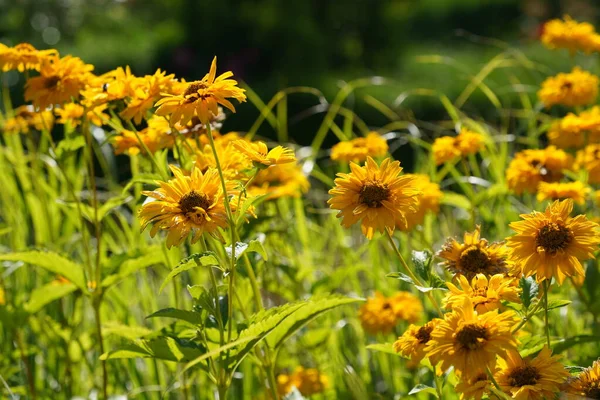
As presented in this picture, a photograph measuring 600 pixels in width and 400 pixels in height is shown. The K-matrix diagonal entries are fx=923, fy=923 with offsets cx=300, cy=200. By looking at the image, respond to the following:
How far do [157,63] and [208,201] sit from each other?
6.90 meters

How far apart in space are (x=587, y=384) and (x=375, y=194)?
0.36 meters

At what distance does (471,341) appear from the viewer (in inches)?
42.4

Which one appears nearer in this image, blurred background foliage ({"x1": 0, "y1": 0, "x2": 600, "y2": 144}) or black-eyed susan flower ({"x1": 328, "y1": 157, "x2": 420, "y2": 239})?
black-eyed susan flower ({"x1": 328, "y1": 157, "x2": 420, "y2": 239})

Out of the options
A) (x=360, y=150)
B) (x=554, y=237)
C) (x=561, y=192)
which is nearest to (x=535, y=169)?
(x=561, y=192)

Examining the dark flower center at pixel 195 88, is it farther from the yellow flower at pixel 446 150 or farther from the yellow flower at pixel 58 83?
the yellow flower at pixel 446 150

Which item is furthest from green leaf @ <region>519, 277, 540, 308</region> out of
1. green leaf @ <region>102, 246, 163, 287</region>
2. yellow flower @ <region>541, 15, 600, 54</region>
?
yellow flower @ <region>541, 15, 600, 54</region>

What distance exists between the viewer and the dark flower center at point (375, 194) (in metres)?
1.23

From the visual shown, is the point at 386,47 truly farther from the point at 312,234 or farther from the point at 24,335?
the point at 24,335

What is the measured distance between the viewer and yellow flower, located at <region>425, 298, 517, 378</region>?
107 centimetres

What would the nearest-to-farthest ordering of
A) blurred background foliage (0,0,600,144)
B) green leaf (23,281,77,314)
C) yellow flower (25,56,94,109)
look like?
yellow flower (25,56,94,109) < green leaf (23,281,77,314) < blurred background foliage (0,0,600,144)

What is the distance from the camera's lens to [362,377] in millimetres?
2090

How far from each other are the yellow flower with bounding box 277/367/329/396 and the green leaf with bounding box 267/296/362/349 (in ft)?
1.55

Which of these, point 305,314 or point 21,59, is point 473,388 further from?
point 21,59

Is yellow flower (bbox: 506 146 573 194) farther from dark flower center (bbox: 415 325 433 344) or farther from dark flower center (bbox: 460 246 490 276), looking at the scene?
dark flower center (bbox: 415 325 433 344)
